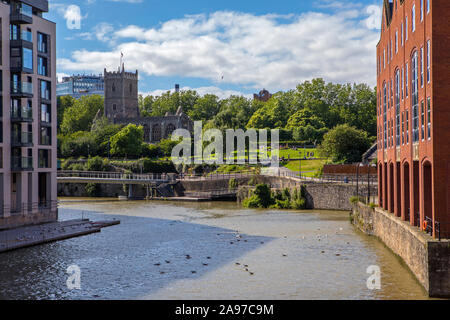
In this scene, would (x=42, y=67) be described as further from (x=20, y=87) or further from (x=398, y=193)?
(x=398, y=193)

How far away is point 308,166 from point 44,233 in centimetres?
5248

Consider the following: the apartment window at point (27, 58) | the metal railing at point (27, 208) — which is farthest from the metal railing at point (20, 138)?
the apartment window at point (27, 58)

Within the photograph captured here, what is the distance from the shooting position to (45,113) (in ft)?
151

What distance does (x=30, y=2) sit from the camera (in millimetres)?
43250

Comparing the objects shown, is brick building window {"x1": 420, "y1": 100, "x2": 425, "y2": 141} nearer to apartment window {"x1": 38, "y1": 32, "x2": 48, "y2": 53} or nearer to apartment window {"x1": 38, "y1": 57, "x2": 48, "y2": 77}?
apartment window {"x1": 38, "y1": 57, "x2": 48, "y2": 77}

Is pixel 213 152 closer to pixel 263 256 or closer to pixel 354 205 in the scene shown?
pixel 354 205

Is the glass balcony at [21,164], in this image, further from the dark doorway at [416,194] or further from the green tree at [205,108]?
the green tree at [205,108]

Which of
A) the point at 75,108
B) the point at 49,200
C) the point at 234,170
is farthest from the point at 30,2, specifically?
the point at 75,108

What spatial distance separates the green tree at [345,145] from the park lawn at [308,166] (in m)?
3.00

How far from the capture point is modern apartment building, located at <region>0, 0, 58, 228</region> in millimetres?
39812

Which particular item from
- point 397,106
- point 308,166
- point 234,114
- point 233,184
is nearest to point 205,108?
point 234,114

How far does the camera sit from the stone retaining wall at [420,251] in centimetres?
2080

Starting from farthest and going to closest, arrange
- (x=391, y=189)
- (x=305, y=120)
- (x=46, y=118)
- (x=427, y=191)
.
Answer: (x=305, y=120), (x=46, y=118), (x=391, y=189), (x=427, y=191)
